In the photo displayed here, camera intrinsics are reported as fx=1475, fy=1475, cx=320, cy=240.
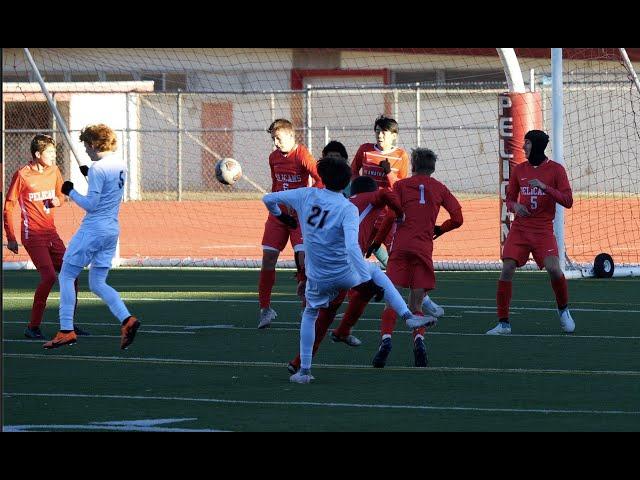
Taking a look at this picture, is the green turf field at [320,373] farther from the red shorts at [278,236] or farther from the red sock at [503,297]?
the red shorts at [278,236]

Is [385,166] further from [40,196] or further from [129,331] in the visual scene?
[129,331]

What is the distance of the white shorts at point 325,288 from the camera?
10500 mm

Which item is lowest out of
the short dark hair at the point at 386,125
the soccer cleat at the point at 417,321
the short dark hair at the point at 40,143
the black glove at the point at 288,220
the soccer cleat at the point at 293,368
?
the soccer cleat at the point at 293,368

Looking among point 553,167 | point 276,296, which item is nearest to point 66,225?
point 276,296

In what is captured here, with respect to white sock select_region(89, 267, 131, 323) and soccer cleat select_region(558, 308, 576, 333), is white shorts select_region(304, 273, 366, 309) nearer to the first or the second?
white sock select_region(89, 267, 131, 323)

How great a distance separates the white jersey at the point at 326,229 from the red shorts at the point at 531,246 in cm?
350

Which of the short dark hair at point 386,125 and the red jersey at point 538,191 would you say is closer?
the red jersey at point 538,191

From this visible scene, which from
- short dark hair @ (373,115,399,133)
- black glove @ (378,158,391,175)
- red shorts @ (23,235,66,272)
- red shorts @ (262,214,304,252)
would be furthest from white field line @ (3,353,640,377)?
short dark hair @ (373,115,399,133)

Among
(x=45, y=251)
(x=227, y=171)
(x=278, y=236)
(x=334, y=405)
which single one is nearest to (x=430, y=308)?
(x=278, y=236)

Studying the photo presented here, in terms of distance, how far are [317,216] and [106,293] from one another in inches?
104

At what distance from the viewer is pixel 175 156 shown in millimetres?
42938

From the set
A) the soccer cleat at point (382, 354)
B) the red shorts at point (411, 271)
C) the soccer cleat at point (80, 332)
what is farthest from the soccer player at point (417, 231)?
the soccer cleat at point (80, 332)

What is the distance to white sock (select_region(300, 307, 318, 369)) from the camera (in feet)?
34.6
